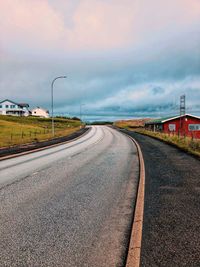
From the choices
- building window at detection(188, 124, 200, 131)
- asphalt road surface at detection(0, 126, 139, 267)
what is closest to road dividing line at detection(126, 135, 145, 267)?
asphalt road surface at detection(0, 126, 139, 267)

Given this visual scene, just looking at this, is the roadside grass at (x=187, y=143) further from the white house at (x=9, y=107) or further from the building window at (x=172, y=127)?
the white house at (x=9, y=107)

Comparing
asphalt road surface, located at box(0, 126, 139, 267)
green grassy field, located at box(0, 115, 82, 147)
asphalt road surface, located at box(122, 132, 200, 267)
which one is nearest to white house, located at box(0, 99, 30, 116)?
green grassy field, located at box(0, 115, 82, 147)

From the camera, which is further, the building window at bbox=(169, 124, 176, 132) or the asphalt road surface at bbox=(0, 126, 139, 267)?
the building window at bbox=(169, 124, 176, 132)

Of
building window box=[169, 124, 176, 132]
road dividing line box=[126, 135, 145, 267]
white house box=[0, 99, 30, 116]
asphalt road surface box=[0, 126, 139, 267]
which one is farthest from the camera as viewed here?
white house box=[0, 99, 30, 116]

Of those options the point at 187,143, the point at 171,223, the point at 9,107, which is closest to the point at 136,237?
the point at 171,223

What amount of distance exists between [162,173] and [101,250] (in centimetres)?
694

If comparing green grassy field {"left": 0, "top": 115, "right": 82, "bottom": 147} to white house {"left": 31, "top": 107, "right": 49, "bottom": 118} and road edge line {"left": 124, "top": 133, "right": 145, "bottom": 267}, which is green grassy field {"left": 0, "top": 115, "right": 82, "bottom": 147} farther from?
white house {"left": 31, "top": 107, "right": 49, "bottom": 118}

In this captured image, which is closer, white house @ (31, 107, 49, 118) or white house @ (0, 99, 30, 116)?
white house @ (0, 99, 30, 116)

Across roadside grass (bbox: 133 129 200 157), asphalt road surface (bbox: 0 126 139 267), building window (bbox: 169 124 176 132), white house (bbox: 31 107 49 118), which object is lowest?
asphalt road surface (bbox: 0 126 139 267)

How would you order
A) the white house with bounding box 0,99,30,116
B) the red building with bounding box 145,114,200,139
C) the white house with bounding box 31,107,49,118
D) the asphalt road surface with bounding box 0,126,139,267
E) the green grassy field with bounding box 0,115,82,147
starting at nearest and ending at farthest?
1. the asphalt road surface with bounding box 0,126,139,267
2. the green grassy field with bounding box 0,115,82,147
3. the red building with bounding box 145,114,200,139
4. the white house with bounding box 0,99,30,116
5. the white house with bounding box 31,107,49,118

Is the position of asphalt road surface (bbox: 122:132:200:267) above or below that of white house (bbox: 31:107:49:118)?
below

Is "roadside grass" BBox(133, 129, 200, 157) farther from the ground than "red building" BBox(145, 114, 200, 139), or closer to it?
closer to it

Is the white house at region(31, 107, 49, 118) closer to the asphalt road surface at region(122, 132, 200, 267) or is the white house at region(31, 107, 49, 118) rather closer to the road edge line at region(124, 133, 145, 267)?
the asphalt road surface at region(122, 132, 200, 267)

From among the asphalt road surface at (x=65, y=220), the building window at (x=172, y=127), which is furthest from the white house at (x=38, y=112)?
the asphalt road surface at (x=65, y=220)
